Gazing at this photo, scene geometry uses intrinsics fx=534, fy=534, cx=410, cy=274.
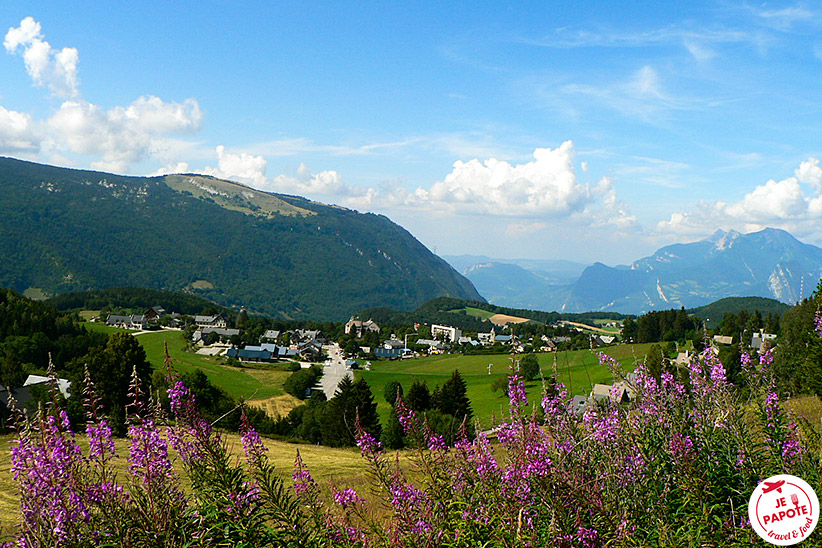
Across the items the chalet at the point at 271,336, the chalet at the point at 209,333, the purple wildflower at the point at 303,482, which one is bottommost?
the chalet at the point at 271,336

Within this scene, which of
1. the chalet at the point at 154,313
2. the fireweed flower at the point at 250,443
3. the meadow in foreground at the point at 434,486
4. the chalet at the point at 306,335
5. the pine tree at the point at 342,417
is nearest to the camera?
the meadow in foreground at the point at 434,486

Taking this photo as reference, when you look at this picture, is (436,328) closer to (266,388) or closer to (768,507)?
(266,388)

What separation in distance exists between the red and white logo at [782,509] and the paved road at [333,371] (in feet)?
230

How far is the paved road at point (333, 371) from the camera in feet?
284

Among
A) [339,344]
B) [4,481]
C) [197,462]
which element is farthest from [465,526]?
[339,344]

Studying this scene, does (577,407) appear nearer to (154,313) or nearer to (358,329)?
(358,329)

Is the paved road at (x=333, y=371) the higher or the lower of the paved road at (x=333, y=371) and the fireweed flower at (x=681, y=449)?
the lower

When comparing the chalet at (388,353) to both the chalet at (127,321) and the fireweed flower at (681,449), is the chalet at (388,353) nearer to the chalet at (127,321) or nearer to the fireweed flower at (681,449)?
the chalet at (127,321)

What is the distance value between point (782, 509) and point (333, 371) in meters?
105

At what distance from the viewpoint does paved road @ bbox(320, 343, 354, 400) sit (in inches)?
3406

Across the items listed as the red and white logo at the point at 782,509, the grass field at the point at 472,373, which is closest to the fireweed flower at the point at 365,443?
the red and white logo at the point at 782,509

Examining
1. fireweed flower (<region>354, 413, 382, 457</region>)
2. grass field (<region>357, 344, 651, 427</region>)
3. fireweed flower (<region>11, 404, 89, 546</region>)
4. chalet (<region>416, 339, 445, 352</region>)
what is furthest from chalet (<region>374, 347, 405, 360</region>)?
fireweed flower (<region>11, 404, 89, 546</region>)

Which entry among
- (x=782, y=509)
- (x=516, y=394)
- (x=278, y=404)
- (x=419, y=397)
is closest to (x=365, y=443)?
(x=516, y=394)

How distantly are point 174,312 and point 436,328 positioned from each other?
93296mm
